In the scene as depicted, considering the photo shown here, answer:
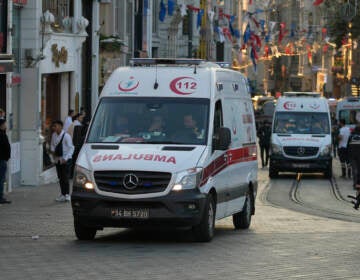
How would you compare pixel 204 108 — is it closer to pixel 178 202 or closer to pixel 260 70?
pixel 178 202

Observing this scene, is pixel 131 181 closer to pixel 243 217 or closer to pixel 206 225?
pixel 206 225

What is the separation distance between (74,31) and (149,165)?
700 inches

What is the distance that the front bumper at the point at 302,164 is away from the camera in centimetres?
3475

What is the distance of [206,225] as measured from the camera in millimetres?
15289

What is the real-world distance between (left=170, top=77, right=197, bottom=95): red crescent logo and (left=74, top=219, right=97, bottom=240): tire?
2.42m

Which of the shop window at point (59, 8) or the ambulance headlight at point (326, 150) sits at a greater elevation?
the shop window at point (59, 8)

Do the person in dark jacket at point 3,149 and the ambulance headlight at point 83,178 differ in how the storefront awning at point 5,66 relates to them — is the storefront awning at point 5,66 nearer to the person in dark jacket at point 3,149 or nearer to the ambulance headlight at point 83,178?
the person in dark jacket at point 3,149

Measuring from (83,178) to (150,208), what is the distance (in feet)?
3.43

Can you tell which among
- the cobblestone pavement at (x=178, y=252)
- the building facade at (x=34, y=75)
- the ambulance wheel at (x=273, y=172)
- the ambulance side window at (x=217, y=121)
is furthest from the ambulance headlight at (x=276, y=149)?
the ambulance side window at (x=217, y=121)

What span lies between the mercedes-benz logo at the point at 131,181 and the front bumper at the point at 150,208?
204mm

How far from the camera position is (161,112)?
52.6ft

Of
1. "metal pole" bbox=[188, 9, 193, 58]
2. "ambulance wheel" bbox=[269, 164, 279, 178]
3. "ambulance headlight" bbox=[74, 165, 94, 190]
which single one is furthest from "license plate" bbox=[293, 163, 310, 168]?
"metal pole" bbox=[188, 9, 193, 58]

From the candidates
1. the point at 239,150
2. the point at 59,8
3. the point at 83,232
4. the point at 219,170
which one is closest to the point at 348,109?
the point at 59,8

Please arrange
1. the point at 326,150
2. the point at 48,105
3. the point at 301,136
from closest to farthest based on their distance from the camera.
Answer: the point at 48,105, the point at 326,150, the point at 301,136
